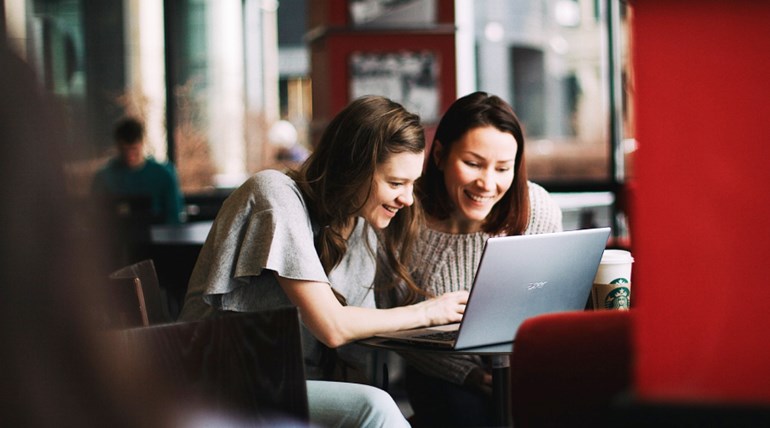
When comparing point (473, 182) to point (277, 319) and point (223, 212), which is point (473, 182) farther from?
point (277, 319)

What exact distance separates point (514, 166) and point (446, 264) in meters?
0.34

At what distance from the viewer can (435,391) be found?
9.32 feet

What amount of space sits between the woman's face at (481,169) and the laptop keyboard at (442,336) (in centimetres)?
55

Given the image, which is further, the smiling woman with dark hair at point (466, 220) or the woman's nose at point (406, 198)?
the smiling woman with dark hair at point (466, 220)

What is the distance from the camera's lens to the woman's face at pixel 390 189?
248 cm

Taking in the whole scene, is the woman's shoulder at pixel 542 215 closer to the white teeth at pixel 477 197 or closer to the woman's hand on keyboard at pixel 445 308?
the white teeth at pixel 477 197

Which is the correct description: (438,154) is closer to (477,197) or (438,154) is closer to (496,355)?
(477,197)

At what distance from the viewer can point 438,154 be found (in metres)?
2.95

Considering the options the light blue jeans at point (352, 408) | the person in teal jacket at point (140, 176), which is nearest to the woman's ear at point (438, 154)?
the light blue jeans at point (352, 408)

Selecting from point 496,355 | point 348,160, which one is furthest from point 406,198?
point 496,355

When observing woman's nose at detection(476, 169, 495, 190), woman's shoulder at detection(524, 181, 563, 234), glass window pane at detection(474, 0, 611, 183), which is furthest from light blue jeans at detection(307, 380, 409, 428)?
glass window pane at detection(474, 0, 611, 183)

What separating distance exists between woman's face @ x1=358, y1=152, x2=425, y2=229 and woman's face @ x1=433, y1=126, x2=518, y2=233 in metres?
0.32

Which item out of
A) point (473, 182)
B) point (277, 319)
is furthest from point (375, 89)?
point (277, 319)

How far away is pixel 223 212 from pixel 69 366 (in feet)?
5.09
